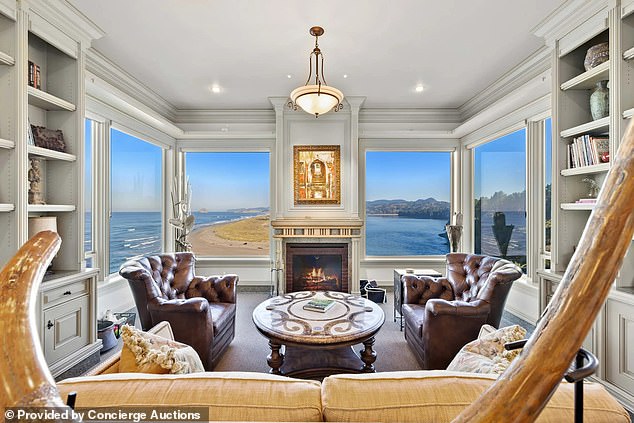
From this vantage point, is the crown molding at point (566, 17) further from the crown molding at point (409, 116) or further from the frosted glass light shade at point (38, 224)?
the frosted glass light shade at point (38, 224)

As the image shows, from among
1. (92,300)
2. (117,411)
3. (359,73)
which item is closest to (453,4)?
(359,73)

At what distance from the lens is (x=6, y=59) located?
2156mm

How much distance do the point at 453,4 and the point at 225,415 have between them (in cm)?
304

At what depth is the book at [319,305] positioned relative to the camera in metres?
2.78

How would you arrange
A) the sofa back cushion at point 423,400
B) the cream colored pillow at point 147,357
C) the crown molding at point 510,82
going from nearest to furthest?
the sofa back cushion at point 423,400, the cream colored pillow at point 147,357, the crown molding at point 510,82

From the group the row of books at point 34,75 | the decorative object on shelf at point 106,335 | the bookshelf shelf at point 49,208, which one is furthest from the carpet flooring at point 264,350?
the row of books at point 34,75

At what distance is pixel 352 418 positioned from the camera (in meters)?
0.97

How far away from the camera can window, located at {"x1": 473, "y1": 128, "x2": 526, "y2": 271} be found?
3.99 m

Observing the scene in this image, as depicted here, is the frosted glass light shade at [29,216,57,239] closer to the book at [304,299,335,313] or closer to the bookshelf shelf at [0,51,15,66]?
the bookshelf shelf at [0,51,15,66]

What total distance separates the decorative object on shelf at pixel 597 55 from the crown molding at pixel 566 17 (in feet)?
0.76

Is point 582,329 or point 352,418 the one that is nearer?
point 582,329

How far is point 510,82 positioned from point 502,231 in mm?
1899

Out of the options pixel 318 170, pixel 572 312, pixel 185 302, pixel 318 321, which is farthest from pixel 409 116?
pixel 572 312

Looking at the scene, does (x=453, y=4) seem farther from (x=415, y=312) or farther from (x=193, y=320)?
(x=193, y=320)
